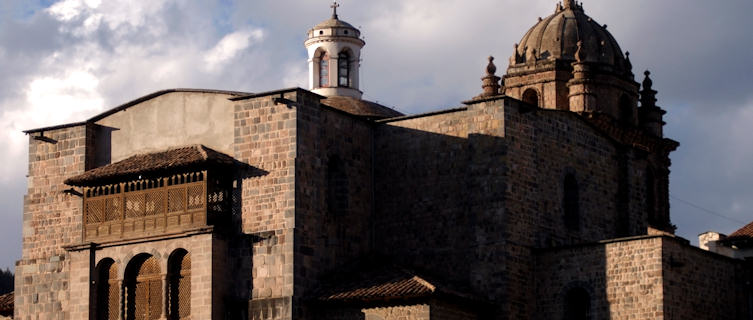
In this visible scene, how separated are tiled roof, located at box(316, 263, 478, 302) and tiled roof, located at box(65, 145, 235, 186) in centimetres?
415

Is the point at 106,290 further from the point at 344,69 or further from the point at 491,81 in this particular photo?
the point at 491,81

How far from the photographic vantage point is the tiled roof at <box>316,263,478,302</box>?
4141 centimetres

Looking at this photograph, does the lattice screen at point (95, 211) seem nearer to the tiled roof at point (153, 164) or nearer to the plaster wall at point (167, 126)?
the tiled roof at point (153, 164)

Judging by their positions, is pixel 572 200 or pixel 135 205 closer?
pixel 135 205

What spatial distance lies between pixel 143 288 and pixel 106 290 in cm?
125

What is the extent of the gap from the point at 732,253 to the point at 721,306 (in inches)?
331

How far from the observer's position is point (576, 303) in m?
43.4

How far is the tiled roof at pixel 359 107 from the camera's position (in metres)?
48.3

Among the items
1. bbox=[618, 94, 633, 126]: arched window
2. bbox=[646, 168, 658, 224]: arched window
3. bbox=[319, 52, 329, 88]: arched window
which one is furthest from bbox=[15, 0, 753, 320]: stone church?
bbox=[646, 168, 658, 224]: arched window

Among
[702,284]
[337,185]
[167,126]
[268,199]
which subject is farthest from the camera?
[167,126]

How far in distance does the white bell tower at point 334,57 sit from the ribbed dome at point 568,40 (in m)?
9.60

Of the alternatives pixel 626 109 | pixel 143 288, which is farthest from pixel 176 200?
pixel 626 109

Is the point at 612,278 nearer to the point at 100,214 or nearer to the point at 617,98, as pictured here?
the point at 100,214

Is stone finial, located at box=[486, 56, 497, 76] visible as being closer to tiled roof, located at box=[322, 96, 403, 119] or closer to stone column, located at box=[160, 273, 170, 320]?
tiled roof, located at box=[322, 96, 403, 119]
